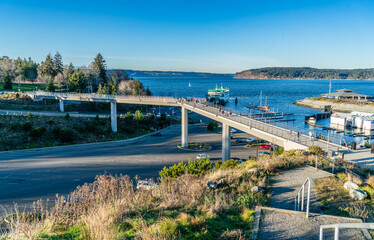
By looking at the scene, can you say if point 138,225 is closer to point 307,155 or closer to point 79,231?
point 79,231

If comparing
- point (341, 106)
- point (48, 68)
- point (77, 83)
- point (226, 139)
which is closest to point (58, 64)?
point (48, 68)

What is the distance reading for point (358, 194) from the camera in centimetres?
998

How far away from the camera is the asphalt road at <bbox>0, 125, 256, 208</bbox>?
2108cm

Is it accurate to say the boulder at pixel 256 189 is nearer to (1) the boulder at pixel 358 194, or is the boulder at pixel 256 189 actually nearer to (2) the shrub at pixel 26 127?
(1) the boulder at pixel 358 194

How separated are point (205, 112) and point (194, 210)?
25.7 meters

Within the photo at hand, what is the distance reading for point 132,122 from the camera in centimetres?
5528

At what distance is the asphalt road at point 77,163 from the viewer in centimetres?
2108

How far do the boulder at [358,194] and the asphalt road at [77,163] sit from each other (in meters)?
15.2

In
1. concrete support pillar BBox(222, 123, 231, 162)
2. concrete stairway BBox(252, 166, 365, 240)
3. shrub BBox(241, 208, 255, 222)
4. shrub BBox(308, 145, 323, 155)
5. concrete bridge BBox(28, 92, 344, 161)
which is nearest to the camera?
concrete stairway BBox(252, 166, 365, 240)

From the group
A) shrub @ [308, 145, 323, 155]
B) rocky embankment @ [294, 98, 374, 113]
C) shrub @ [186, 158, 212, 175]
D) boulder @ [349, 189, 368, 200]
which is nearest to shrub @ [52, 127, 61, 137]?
shrub @ [186, 158, 212, 175]

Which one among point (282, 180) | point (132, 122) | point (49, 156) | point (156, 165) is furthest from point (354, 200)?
point (132, 122)

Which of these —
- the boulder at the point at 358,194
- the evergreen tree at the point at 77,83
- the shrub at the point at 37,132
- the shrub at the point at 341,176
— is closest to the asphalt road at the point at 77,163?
the shrub at the point at 37,132

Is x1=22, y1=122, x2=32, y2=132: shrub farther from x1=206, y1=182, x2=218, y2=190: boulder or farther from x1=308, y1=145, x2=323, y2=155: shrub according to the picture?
x1=308, y1=145, x2=323, y2=155: shrub

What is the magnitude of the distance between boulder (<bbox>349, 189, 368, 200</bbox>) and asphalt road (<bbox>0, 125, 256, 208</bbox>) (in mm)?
15214
